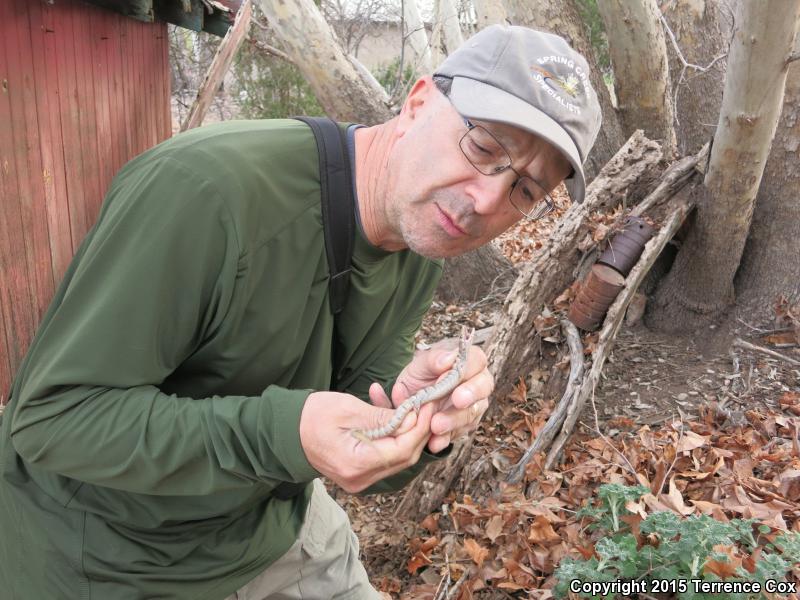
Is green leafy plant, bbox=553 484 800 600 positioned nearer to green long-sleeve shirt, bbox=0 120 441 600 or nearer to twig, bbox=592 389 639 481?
twig, bbox=592 389 639 481

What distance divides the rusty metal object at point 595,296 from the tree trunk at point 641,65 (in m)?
1.54

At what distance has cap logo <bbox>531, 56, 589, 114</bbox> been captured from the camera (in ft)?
5.97

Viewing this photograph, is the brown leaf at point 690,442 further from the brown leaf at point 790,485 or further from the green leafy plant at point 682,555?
the green leafy plant at point 682,555

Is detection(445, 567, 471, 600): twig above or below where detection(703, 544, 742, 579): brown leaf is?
below

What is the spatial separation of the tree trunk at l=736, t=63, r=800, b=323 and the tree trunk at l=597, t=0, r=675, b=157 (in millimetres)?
889

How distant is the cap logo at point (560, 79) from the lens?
182cm

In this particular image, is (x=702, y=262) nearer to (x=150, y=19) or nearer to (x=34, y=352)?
(x=34, y=352)

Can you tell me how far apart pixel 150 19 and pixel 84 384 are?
446cm

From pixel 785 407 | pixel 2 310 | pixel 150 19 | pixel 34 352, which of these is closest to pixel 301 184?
pixel 34 352

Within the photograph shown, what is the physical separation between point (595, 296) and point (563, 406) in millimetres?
803

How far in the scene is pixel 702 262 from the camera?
462 centimetres

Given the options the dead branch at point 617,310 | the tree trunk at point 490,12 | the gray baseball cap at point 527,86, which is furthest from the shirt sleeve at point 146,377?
the tree trunk at point 490,12

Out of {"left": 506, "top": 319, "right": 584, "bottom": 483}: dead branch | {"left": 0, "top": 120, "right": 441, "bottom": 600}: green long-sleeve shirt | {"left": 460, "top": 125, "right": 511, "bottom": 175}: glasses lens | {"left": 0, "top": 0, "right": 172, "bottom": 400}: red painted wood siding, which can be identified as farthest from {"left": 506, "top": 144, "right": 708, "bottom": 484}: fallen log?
{"left": 0, "top": 0, "right": 172, "bottom": 400}: red painted wood siding

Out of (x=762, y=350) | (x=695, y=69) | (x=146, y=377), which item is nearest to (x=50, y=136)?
(x=146, y=377)
